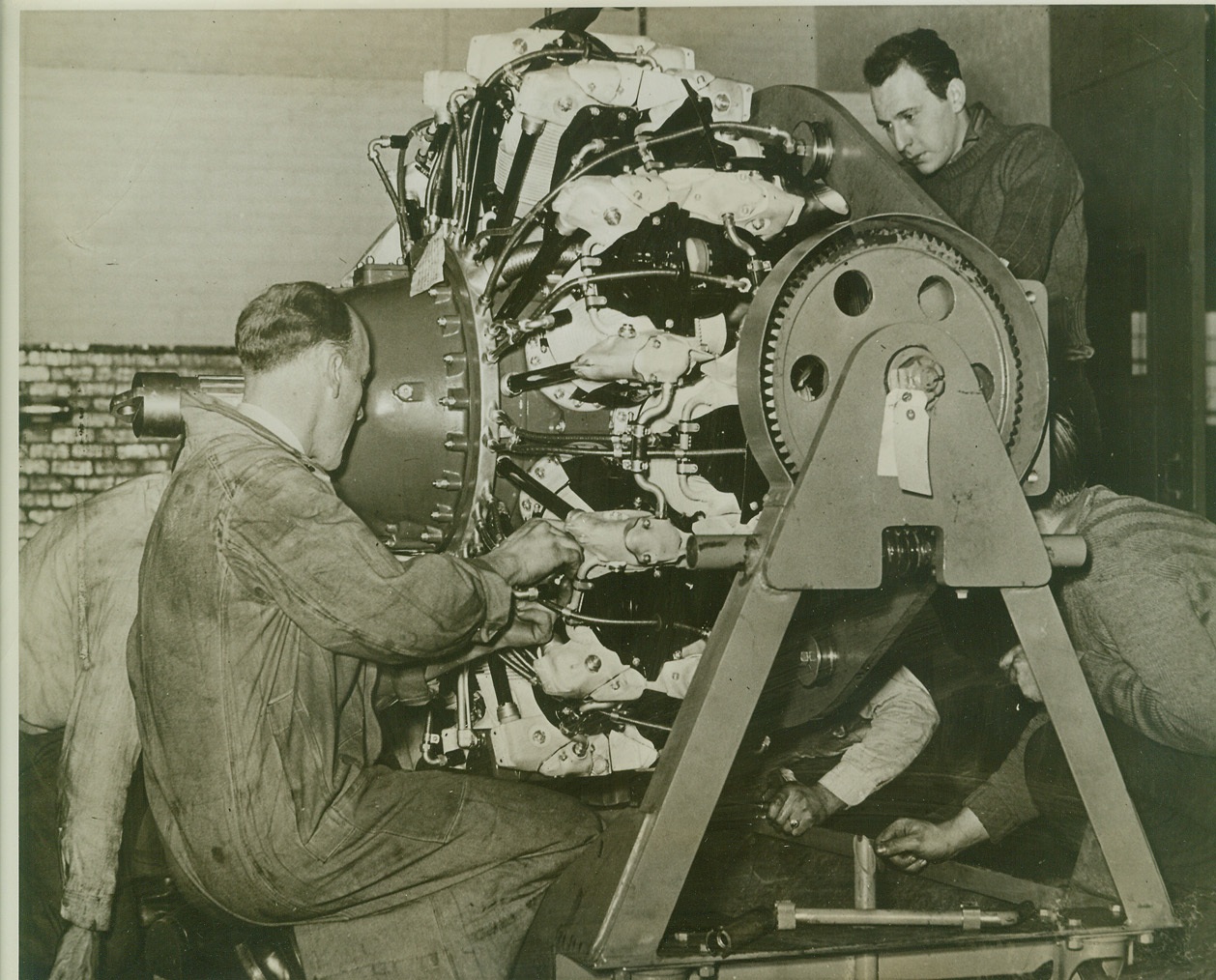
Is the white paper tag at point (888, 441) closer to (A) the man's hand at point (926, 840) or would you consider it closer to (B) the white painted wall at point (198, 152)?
(A) the man's hand at point (926, 840)

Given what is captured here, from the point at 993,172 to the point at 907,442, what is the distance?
1.20 metres

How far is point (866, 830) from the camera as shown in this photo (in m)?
2.48

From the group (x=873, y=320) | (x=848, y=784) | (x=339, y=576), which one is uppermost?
(x=873, y=320)

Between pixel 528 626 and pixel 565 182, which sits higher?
pixel 565 182

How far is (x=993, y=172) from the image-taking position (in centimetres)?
268

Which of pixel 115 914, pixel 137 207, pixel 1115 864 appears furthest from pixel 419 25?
pixel 1115 864

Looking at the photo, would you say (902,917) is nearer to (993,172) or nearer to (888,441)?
(888,441)

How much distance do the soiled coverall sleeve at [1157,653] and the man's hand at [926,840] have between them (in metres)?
0.43

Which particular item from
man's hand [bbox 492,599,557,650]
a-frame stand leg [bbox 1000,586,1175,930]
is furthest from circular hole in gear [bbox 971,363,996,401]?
man's hand [bbox 492,599,557,650]

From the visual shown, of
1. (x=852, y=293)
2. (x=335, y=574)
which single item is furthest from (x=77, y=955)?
(x=852, y=293)

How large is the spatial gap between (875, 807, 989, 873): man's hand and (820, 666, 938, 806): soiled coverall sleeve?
0.33 ft

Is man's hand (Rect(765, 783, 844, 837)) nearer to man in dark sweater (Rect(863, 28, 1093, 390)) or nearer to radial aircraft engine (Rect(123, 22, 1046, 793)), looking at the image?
radial aircraft engine (Rect(123, 22, 1046, 793))

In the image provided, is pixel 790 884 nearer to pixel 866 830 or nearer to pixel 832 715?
pixel 866 830

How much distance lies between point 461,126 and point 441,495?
739 millimetres
